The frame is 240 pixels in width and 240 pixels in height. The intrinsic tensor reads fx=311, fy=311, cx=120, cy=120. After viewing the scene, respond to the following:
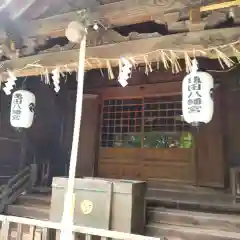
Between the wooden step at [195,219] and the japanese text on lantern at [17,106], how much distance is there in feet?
9.25

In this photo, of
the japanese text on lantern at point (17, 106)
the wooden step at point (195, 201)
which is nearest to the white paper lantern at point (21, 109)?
the japanese text on lantern at point (17, 106)

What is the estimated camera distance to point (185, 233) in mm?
4297

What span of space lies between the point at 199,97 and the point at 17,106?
3.26 m

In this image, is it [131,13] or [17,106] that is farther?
[17,106]

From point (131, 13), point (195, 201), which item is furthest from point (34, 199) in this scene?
point (131, 13)

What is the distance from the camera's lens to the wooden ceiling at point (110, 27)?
3732 millimetres

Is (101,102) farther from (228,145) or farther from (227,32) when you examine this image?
(227,32)

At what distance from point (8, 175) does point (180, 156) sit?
3764 mm

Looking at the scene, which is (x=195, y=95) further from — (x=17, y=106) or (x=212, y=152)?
(x=17, y=106)

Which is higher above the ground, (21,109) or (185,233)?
(21,109)

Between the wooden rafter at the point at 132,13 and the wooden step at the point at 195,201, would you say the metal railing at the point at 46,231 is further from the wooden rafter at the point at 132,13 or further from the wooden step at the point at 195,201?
the wooden rafter at the point at 132,13

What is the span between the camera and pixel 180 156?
6359 mm

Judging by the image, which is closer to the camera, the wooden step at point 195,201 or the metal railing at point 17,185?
the wooden step at point 195,201

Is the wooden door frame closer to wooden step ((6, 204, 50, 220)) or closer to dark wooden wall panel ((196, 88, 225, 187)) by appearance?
dark wooden wall panel ((196, 88, 225, 187))
